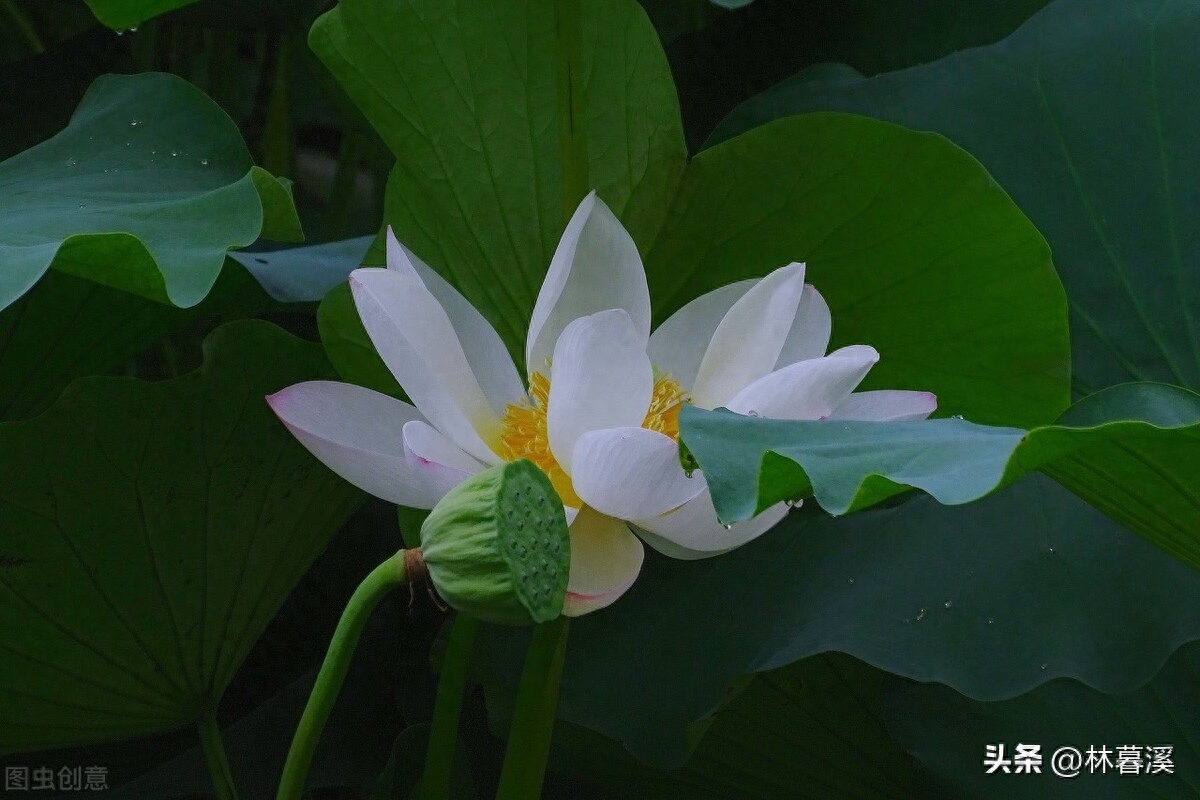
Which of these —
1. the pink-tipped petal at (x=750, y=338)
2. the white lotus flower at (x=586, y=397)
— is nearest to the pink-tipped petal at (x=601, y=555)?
the white lotus flower at (x=586, y=397)

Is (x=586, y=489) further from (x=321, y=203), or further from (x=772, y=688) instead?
(x=321, y=203)

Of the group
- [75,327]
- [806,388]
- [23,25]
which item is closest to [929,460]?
[806,388]

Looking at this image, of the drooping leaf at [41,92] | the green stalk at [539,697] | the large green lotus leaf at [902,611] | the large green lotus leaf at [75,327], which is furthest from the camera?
the drooping leaf at [41,92]

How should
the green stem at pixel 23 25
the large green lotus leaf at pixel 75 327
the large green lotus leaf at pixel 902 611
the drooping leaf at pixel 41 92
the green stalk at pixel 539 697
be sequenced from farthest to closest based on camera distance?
the green stem at pixel 23 25, the drooping leaf at pixel 41 92, the large green lotus leaf at pixel 75 327, the large green lotus leaf at pixel 902 611, the green stalk at pixel 539 697

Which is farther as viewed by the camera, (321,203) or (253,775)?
(321,203)

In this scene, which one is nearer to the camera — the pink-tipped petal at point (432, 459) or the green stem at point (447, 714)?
the pink-tipped petal at point (432, 459)

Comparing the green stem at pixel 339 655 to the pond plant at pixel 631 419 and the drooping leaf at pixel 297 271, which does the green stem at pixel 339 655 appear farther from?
the drooping leaf at pixel 297 271

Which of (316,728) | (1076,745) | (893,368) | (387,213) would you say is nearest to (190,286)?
(387,213)
